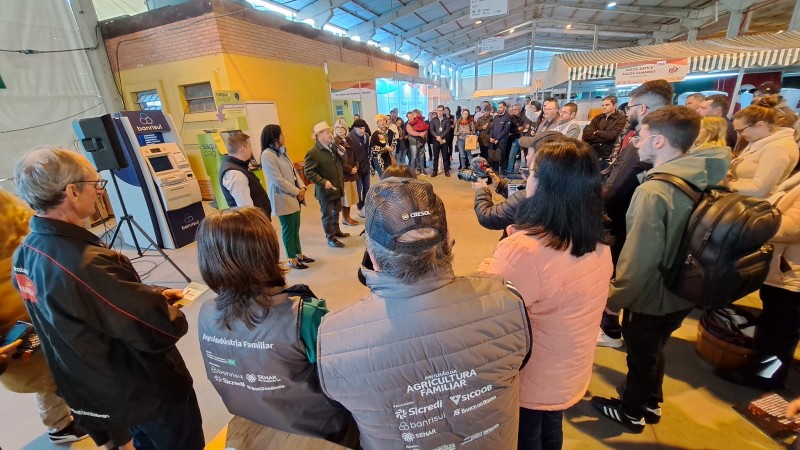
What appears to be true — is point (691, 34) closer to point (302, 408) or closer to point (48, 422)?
point (302, 408)

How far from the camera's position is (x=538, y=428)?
1.26 meters

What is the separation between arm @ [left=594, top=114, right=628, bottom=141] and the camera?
4664 mm

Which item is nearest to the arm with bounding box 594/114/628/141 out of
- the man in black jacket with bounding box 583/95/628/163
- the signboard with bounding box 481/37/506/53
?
the man in black jacket with bounding box 583/95/628/163

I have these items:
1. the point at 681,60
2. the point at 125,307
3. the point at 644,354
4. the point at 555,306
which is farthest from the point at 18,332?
the point at 681,60

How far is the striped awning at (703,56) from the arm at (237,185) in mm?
7682

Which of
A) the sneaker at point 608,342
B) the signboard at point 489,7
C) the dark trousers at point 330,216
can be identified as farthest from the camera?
the signboard at point 489,7

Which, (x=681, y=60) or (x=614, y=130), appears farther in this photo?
(x=681, y=60)

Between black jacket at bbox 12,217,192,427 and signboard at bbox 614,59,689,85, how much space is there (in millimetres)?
7902

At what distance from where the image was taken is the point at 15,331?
57.5 inches

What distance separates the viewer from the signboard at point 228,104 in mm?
6077

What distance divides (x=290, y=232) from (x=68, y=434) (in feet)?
7.38

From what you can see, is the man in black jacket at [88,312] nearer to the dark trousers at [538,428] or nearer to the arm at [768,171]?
the dark trousers at [538,428]

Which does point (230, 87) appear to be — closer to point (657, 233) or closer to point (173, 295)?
point (173, 295)

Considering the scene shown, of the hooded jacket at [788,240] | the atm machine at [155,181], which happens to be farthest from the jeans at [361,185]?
the hooded jacket at [788,240]
